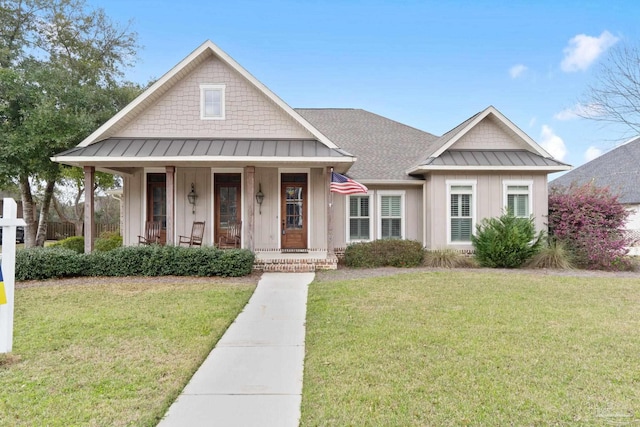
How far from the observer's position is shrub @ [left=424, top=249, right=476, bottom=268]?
11.1 meters

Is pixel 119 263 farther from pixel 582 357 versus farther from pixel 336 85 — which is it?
pixel 336 85

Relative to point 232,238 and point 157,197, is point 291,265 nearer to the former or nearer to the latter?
point 232,238

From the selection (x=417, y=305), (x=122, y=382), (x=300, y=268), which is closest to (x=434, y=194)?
(x=300, y=268)

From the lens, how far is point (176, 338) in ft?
15.6

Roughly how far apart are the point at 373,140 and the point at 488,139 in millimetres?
4744

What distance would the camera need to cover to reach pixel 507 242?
10531 mm

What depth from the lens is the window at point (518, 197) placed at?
12.0 meters

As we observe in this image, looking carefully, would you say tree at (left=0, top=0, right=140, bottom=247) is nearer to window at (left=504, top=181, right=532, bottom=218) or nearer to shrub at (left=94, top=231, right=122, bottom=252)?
shrub at (left=94, top=231, right=122, bottom=252)

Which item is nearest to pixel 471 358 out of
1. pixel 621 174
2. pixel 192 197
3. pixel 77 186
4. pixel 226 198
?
pixel 226 198

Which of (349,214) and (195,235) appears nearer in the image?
(195,235)

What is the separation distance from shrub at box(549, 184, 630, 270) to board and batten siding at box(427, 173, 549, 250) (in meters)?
0.54

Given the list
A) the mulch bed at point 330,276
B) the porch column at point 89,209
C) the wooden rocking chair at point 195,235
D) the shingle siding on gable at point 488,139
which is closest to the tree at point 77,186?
the porch column at point 89,209

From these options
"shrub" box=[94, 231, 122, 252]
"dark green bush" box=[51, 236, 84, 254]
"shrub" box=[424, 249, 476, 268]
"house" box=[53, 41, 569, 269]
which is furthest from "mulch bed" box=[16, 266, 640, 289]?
"dark green bush" box=[51, 236, 84, 254]

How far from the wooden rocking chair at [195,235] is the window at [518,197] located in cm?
994
